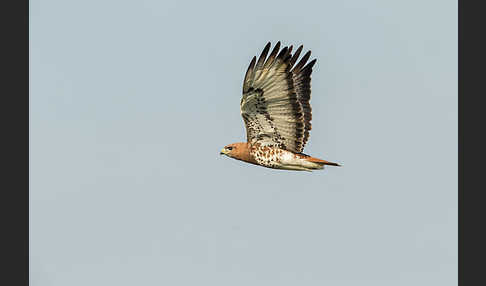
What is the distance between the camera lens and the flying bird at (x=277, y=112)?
23.5 metres

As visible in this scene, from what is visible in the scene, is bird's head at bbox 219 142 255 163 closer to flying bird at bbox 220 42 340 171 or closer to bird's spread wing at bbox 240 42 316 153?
flying bird at bbox 220 42 340 171

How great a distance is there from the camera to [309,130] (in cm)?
2448

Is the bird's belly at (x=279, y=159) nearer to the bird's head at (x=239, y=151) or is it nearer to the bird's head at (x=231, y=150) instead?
the bird's head at (x=239, y=151)

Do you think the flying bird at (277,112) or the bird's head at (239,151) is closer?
the flying bird at (277,112)

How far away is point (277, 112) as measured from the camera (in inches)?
948

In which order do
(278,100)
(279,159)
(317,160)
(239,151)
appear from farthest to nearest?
(239,151) < (279,159) < (317,160) < (278,100)

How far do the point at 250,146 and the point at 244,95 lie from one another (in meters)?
1.58

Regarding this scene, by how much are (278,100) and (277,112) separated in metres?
0.34

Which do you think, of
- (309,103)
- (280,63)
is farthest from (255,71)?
(309,103)

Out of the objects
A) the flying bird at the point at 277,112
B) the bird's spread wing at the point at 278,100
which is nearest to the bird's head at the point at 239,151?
the flying bird at the point at 277,112

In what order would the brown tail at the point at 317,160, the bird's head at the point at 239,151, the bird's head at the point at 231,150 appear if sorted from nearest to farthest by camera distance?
the brown tail at the point at 317,160
the bird's head at the point at 239,151
the bird's head at the point at 231,150

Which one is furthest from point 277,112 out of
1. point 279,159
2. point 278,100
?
point 279,159

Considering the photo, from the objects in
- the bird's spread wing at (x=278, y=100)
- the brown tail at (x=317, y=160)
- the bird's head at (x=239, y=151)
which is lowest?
the brown tail at (x=317, y=160)

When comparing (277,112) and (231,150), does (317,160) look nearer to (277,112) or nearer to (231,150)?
(277,112)
